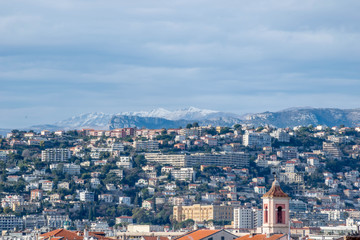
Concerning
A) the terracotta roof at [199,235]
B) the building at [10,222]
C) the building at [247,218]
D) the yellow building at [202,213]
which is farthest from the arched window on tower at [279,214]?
the yellow building at [202,213]

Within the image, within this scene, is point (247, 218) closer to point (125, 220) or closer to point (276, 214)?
point (125, 220)

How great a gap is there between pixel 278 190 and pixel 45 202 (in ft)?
456

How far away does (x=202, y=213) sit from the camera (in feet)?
643

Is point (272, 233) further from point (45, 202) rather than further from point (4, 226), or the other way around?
point (45, 202)

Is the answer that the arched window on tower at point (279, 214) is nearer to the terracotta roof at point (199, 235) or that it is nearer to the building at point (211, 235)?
the building at point (211, 235)

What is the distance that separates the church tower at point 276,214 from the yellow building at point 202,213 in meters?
130

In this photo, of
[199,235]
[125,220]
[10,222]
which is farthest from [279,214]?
[125,220]

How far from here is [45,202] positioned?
654 ft

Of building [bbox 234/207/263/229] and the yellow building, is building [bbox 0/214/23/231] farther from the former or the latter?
building [bbox 234/207/263/229]

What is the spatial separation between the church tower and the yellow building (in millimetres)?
129757

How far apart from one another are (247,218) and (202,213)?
1199cm

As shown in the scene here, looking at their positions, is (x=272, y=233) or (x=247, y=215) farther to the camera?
(x=247, y=215)

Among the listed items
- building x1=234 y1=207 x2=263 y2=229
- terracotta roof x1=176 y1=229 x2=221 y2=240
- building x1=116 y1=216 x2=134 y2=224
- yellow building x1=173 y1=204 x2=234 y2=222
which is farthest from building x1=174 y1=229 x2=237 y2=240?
yellow building x1=173 y1=204 x2=234 y2=222

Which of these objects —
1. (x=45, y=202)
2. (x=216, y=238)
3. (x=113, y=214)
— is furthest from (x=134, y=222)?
(x=216, y=238)
